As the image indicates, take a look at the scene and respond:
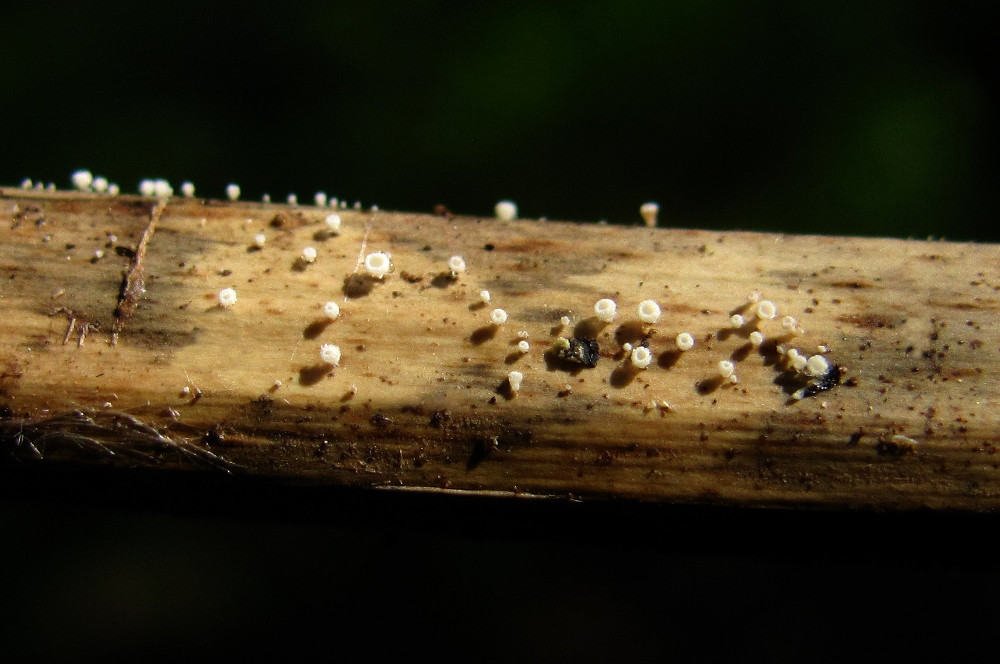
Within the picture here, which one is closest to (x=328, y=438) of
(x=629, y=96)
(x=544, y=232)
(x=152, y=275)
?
(x=152, y=275)

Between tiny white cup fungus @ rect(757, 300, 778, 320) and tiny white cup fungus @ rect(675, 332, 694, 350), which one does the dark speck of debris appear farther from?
tiny white cup fungus @ rect(757, 300, 778, 320)

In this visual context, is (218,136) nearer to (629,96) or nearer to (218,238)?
(218,238)

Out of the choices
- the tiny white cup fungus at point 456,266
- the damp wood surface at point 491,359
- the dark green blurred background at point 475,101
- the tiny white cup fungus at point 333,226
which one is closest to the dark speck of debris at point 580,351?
the damp wood surface at point 491,359

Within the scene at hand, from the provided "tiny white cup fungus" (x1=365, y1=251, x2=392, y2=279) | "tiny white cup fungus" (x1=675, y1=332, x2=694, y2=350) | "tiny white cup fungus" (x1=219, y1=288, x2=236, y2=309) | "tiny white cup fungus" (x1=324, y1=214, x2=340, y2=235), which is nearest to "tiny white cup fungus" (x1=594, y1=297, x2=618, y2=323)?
"tiny white cup fungus" (x1=675, y1=332, x2=694, y2=350)

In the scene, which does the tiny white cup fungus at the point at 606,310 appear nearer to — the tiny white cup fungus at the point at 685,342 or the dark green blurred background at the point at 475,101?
the tiny white cup fungus at the point at 685,342

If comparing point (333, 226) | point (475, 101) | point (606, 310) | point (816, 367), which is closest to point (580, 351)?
point (606, 310)

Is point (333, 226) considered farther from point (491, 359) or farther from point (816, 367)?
point (816, 367)
